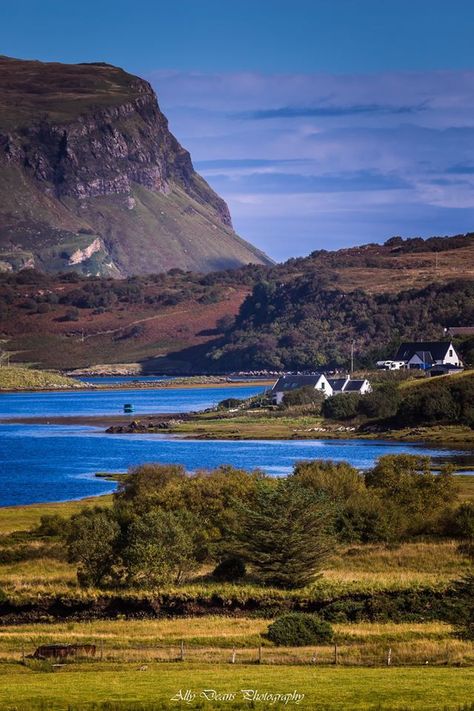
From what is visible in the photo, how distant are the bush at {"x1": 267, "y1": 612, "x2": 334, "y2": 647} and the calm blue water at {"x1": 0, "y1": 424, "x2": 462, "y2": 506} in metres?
41.2

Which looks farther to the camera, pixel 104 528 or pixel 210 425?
pixel 210 425

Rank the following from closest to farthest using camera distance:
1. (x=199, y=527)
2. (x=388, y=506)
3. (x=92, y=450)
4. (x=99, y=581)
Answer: (x=99, y=581) → (x=199, y=527) → (x=388, y=506) → (x=92, y=450)

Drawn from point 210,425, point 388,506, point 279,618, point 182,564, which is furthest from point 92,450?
point 279,618

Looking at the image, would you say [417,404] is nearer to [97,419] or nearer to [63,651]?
[97,419]

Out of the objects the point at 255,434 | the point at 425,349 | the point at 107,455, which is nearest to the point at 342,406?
the point at 255,434

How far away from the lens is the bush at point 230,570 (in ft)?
150

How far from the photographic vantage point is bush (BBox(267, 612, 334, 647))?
120ft

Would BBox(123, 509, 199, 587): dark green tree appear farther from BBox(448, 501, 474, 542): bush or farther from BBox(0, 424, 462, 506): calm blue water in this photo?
BBox(0, 424, 462, 506): calm blue water

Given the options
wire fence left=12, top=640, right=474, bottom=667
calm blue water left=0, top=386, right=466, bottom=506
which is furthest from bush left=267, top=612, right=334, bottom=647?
calm blue water left=0, top=386, right=466, bottom=506

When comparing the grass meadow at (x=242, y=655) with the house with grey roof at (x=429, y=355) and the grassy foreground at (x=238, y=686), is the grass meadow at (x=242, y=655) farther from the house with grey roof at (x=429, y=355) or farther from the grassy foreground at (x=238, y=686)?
the house with grey roof at (x=429, y=355)

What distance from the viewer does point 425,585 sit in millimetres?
42000

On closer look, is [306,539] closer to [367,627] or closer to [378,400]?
[367,627]

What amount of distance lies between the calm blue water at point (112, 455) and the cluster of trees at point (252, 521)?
2169 centimetres

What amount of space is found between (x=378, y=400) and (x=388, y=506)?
79.3 m
